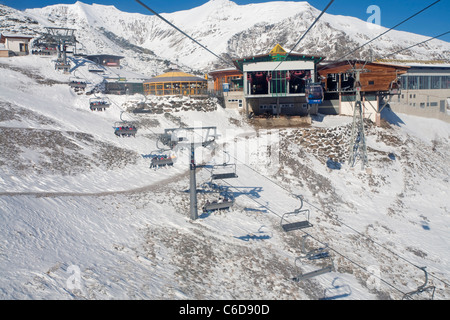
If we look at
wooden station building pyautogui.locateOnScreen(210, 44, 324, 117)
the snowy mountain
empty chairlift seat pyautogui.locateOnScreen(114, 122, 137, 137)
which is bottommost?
empty chairlift seat pyautogui.locateOnScreen(114, 122, 137, 137)

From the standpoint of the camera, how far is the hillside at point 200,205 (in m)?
13.1

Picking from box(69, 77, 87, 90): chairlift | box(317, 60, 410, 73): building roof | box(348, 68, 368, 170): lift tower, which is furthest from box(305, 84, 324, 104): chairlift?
box(69, 77, 87, 90): chairlift

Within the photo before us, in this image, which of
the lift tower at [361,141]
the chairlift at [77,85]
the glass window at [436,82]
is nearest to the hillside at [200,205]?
the chairlift at [77,85]

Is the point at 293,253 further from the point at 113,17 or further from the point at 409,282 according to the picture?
the point at 113,17

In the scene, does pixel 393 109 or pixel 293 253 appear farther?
pixel 393 109

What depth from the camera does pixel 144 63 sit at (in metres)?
102

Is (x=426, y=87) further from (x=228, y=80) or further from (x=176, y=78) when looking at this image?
(x=176, y=78)

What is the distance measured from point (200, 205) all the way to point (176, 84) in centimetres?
3006

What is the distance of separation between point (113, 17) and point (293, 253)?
202 meters

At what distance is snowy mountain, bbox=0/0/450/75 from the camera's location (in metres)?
112

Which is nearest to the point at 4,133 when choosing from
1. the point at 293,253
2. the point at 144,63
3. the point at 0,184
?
the point at 0,184

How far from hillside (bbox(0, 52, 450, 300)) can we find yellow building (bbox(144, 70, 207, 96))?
19.5 feet

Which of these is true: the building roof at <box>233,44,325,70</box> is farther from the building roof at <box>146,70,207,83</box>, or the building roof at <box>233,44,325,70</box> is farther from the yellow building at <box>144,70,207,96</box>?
the building roof at <box>146,70,207,83</box>
